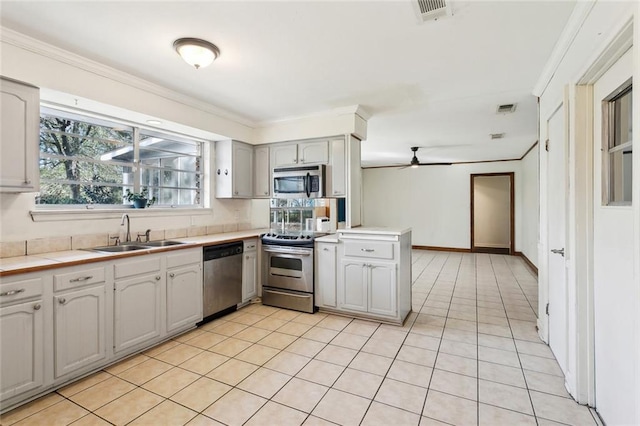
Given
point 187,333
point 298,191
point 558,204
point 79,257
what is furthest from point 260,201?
point 558,204

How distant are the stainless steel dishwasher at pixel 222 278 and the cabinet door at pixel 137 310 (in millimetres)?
590

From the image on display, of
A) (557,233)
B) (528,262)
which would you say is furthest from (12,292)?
(528,262)

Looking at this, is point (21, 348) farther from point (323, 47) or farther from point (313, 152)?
point (313, 152)

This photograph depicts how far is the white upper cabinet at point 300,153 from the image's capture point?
13.3 ft

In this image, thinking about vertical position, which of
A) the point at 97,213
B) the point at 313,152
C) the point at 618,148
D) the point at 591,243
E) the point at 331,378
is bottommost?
the point at 331,378

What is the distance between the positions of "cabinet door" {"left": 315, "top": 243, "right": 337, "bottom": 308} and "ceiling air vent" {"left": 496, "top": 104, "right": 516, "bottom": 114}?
2.65 meters

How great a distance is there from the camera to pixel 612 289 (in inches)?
63.6

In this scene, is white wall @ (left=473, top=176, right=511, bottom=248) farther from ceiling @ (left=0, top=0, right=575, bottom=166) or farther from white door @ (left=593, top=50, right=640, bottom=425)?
white door @ (left=593, top=50, right=640, bottom=425)

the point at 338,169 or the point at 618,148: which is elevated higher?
the point at 338,169

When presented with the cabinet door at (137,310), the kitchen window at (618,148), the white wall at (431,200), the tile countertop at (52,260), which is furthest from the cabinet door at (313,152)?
the white wall at (431,200)

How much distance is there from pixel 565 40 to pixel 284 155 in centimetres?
315

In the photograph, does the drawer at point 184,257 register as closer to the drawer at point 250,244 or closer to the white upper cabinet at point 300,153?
the drawer at point 250,244

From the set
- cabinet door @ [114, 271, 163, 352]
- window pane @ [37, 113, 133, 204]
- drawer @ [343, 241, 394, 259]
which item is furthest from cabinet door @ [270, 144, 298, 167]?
cabinet door @ [114, 271, 163, 352]

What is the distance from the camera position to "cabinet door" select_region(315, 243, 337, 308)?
3607 mm
